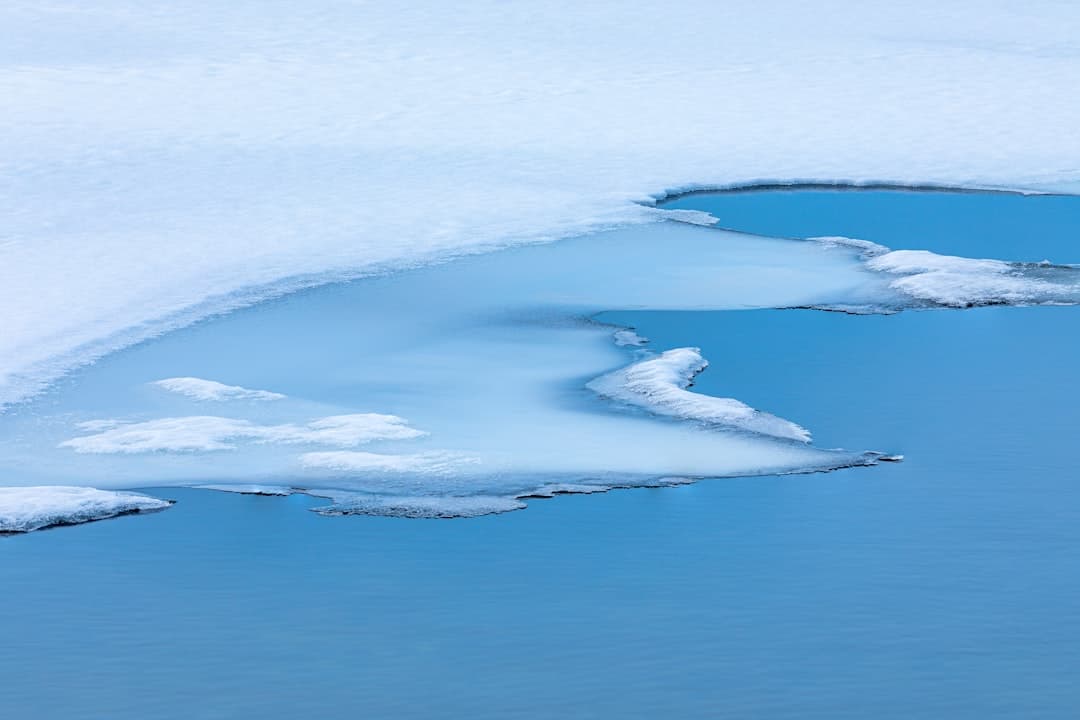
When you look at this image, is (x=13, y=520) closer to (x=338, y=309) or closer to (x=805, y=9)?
(x=338, y=309)

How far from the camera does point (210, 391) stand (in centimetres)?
616

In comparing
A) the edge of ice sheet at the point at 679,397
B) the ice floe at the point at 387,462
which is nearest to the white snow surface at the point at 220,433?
the ice floe at the point at 387,462

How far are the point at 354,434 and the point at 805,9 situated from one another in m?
12.1

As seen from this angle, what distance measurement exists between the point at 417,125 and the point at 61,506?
7252mm

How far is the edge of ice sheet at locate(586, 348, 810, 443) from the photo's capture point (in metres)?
5.86

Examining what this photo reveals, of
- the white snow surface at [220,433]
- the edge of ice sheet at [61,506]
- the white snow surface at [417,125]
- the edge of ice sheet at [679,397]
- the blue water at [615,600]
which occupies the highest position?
the white snow surface at [417,125]

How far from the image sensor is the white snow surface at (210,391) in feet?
20.1

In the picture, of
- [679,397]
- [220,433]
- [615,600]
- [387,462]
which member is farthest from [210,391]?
[615,600]

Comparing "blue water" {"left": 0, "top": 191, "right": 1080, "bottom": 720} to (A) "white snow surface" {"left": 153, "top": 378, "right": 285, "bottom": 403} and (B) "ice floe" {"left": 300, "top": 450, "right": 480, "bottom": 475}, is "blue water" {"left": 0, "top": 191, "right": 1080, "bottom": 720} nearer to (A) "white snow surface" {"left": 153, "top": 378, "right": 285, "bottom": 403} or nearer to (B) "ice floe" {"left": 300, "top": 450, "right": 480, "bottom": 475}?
(B) "ice floe" {"left": 300, "top": 450, "right": 480, "bottom": 475}

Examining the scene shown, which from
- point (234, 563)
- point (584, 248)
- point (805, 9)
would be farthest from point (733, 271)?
point (805, 9)

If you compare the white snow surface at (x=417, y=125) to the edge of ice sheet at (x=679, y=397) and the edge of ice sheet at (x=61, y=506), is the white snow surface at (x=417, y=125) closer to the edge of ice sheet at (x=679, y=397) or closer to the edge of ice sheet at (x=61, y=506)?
the edge of ice sheet at (x=61, y=506)

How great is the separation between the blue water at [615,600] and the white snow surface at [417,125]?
1640 millimetres

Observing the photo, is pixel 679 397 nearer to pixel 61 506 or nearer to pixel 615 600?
pixel 615 600

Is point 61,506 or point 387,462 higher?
point 387,462
